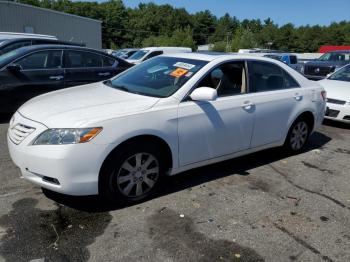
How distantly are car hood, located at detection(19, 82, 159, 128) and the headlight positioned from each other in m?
0.05

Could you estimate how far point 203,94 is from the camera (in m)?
4.07

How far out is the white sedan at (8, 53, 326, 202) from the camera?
347cm

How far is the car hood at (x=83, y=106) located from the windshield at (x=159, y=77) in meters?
0.19

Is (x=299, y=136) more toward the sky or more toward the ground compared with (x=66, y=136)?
more toward the ground

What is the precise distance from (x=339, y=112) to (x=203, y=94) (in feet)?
15.5

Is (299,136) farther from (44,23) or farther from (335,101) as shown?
(44,23)

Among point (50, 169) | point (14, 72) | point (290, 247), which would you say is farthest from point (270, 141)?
point (14, 72)

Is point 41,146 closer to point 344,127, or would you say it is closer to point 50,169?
point 50,169

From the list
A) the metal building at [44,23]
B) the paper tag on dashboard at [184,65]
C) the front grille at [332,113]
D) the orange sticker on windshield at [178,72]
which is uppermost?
→ the metal building at [44,23]

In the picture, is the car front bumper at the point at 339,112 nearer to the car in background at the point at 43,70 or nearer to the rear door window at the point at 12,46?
the car in background at the point at 43,70

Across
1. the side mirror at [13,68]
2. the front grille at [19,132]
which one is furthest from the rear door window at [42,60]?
the front grille at [19,132]

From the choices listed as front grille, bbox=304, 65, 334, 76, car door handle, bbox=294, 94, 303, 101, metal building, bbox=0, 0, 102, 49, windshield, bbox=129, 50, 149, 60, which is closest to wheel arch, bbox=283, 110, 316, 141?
car door handle, bbox=294, 94, 303, 101

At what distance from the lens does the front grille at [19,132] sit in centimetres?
360

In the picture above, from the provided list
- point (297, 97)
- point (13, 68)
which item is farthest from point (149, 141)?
point (13, 68)
